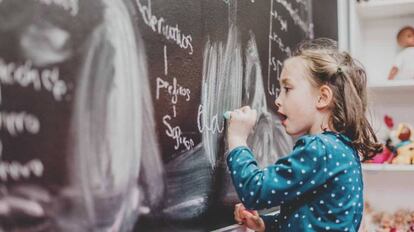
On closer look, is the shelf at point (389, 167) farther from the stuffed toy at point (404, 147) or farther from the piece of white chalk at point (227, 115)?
the piece of white chalk at point (227, 115)

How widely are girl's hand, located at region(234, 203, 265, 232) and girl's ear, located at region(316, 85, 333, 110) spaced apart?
0.99ft

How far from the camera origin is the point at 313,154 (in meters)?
1.01

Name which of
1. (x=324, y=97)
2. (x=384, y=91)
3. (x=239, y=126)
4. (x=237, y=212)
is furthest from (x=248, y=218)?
(x=384, y=91)

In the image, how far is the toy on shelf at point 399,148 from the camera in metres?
2.05

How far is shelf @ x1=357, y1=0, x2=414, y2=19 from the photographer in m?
2.10

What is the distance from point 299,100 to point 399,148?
1.12m

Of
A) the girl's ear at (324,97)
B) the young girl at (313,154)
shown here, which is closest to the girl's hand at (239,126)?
the young girl at (313,154)

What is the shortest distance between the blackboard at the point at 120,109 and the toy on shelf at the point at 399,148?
94cm

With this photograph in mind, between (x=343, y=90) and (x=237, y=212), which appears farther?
(x=237, y=212)

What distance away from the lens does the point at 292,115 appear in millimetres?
1159

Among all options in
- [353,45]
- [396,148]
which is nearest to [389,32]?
[353,45]

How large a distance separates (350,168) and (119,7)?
0.57m

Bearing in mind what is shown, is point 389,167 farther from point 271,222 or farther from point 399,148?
point 271,222

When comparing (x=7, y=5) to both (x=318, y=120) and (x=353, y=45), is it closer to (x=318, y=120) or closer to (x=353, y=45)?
(x=318, y=120)
